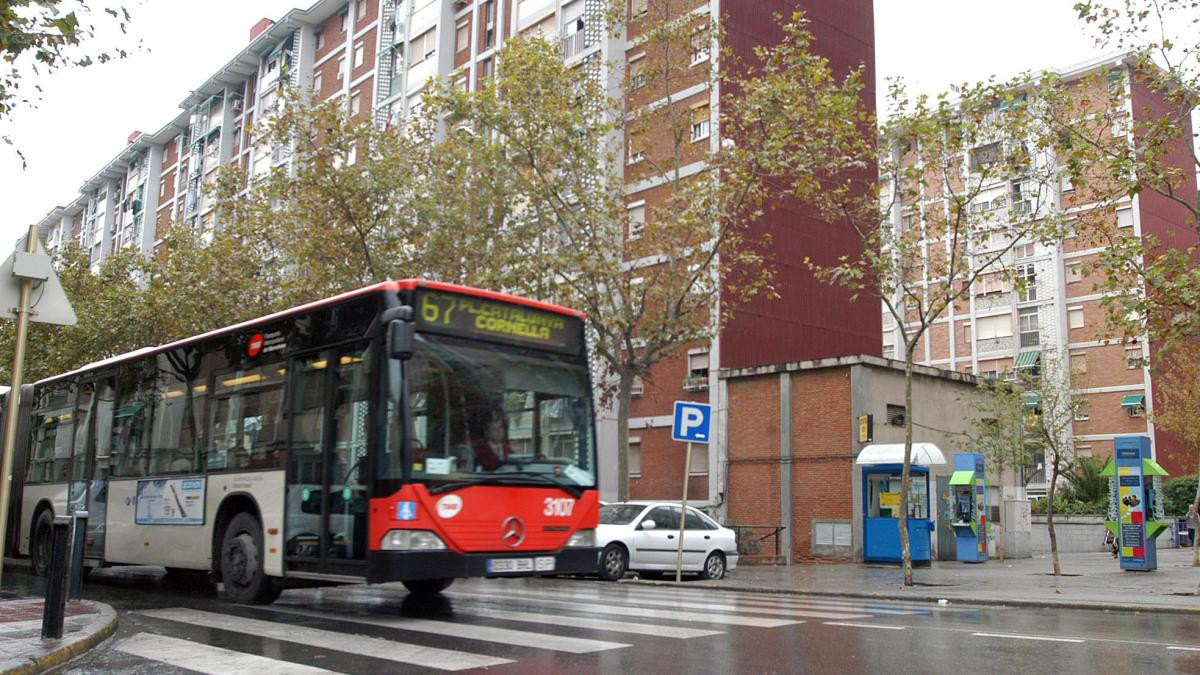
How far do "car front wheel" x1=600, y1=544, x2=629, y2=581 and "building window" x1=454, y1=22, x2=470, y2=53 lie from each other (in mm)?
32044

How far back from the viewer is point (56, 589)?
829 cm

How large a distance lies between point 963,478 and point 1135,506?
4.70 metres

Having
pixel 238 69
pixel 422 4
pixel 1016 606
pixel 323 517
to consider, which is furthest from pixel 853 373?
pixel 238 69

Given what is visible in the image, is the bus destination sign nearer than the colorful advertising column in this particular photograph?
Yes

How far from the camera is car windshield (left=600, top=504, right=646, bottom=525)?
1933 cm

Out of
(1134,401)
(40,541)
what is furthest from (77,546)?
(1134,401)

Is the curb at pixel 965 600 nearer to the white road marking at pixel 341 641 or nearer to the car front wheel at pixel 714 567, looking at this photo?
the car front wheel at pixel 714 567

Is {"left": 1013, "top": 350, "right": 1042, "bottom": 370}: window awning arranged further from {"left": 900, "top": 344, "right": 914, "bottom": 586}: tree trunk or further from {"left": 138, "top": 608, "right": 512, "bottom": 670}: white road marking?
{"left": 138, "top": 608, "right": 512, "bottom": 670}: white road marking

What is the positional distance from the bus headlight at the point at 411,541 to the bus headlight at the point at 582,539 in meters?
1.60

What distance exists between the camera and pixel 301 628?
31.2 ft

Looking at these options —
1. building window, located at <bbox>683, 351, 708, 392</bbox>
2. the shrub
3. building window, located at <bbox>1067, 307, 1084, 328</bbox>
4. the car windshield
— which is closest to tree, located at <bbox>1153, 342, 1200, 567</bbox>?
the shrub

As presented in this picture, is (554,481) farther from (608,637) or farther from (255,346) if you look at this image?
(255,346)

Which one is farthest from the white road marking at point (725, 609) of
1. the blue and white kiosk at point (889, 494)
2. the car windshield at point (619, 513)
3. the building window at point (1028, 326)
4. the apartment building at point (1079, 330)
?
the building window at point (1028, 326)

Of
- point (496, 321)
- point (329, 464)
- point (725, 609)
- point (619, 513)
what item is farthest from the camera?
point (619, 513)
